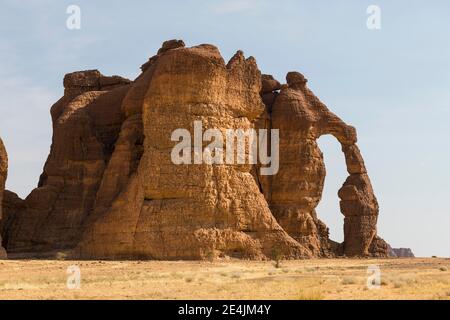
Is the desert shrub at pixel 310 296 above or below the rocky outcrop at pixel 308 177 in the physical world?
below

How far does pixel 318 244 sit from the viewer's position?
5169cm

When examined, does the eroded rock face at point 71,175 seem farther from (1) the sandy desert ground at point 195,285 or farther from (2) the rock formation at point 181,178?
(1) the sandy desert ground at point 195,285

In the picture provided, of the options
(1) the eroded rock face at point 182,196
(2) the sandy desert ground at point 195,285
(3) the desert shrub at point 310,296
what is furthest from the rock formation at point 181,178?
(3) the desert shrub at point 310,296

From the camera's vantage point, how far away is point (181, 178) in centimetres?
4078

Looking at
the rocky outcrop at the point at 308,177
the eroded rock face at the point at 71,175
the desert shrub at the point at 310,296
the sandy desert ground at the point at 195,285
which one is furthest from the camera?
the rocky outcrop at the point at 308,177

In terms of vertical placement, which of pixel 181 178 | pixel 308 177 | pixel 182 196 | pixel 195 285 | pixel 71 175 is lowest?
pixel 195 285

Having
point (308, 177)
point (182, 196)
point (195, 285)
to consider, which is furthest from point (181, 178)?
point (195, 285)

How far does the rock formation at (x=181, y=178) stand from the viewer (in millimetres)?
40781

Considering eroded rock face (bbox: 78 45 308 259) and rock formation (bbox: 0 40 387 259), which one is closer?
eroded rock face (bbox: 78 45 308 259)

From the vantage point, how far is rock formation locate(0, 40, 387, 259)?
4078 cm

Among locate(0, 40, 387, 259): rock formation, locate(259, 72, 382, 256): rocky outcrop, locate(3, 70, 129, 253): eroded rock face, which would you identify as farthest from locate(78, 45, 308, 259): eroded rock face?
locate(259, 72, 382, 256): rocky outcrop

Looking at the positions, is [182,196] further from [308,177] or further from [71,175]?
[308,177]

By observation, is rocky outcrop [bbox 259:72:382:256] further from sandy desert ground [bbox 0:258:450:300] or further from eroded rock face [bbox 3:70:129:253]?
sandy desert ground [bbox 0:258:450:300]

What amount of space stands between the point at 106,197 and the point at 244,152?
8.90 m
